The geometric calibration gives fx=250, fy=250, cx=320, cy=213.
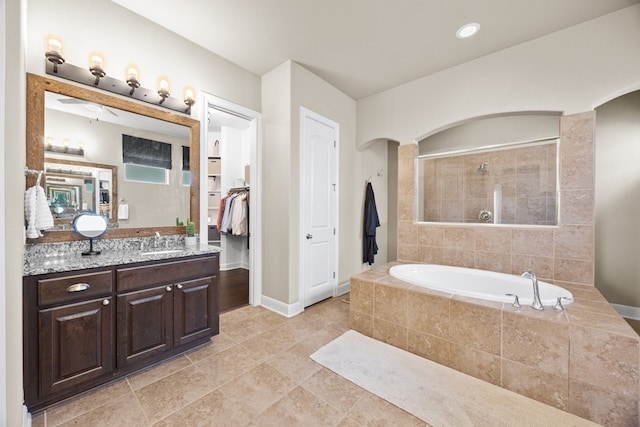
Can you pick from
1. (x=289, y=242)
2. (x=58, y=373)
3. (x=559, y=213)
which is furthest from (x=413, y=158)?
(x=58, y=373)

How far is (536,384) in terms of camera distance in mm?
1567

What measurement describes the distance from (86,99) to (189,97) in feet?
2.51

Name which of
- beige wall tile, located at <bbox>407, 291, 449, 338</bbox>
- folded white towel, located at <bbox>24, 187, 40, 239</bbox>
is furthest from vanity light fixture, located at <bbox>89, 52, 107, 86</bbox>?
beige wall tile, located at <bbox>407, 291, 449, 338</bbox>

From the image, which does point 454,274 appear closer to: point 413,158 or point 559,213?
point 559,213

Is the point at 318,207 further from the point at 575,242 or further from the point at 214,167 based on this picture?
the point at 214,167

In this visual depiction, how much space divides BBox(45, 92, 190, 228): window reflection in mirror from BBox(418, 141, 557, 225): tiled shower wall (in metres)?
2.89

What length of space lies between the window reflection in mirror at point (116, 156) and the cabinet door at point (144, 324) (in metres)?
0.72

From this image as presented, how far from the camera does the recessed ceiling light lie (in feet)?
7.31

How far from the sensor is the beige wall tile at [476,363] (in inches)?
67.1

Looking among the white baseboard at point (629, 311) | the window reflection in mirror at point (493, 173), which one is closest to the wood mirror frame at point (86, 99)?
the window reflection in mirror at point (493, 173)

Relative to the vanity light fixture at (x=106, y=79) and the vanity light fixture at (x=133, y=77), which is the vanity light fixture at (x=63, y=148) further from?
the vanity light fixture at (x=133, y=77)

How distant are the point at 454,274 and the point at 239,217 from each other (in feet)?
10.6

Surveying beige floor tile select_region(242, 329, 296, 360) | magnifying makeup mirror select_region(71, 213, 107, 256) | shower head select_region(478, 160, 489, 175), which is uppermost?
shower head select_region(478, 160, 489, 175)

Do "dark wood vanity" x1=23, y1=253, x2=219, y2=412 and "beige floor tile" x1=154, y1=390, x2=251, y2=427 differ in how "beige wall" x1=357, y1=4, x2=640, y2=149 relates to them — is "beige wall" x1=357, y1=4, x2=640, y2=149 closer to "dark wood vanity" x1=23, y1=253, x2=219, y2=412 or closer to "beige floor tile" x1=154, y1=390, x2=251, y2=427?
"dark wood vanity" x1=23, y1=253, x2=219, y2=412
